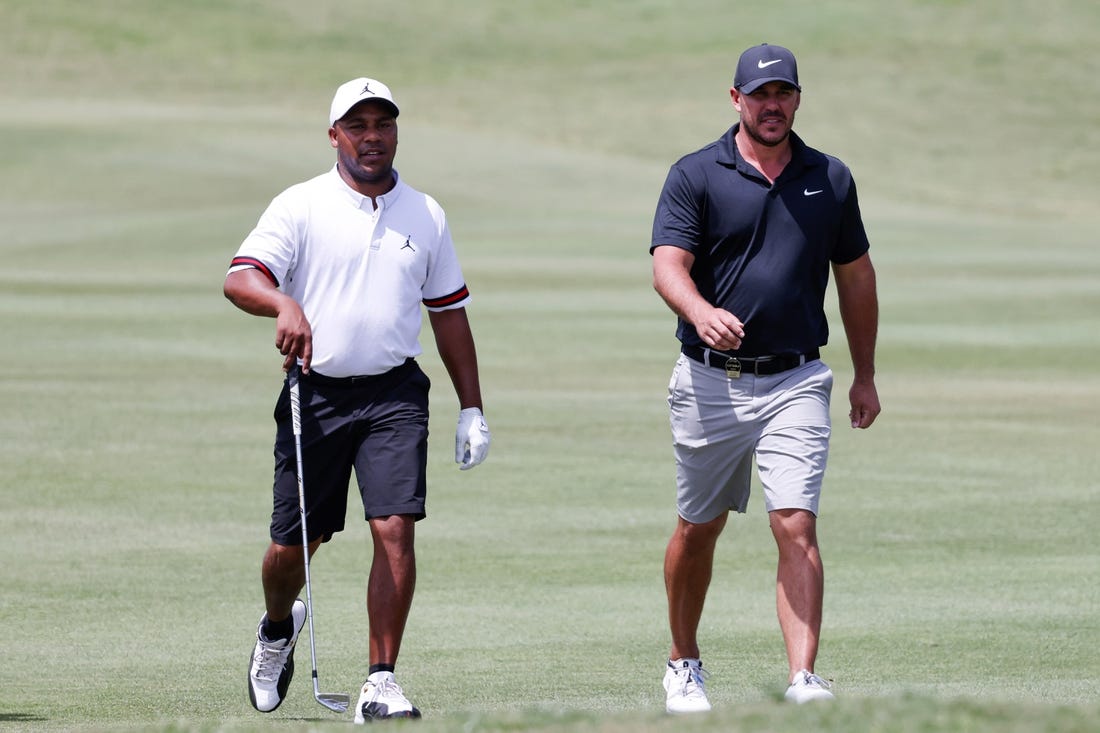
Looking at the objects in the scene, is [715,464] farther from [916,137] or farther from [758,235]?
[916,137]

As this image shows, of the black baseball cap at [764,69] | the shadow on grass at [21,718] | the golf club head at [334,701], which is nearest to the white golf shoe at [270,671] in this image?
the golf club head at [334,701]

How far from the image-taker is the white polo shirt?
7.89 metres

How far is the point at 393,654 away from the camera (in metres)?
7.66

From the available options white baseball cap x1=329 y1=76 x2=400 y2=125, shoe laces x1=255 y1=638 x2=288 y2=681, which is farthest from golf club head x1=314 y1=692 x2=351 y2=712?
white baseball cap x1=329 y1=76 x2=400 y2=125

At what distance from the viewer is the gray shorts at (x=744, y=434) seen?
799cm

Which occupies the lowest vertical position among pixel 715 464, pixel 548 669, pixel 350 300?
pixel 548 669

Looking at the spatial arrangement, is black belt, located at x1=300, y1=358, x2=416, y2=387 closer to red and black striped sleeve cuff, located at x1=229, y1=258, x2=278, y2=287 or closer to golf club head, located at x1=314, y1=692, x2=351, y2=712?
red and black striped sleeve cuff, located at x1=229, y1=258, x2=278, y2=287

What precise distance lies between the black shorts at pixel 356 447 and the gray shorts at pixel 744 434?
3.31ft

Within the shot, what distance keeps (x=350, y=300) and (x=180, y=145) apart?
3989cm

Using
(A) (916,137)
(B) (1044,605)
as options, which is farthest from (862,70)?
(B) (1044,605)

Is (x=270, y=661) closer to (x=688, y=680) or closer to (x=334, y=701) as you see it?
(x=334, y=701)

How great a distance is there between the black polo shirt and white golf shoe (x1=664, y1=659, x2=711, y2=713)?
1.19 meters

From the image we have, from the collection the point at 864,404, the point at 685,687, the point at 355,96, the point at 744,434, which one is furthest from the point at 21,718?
the point at 864,404

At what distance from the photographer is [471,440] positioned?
8117 mm
